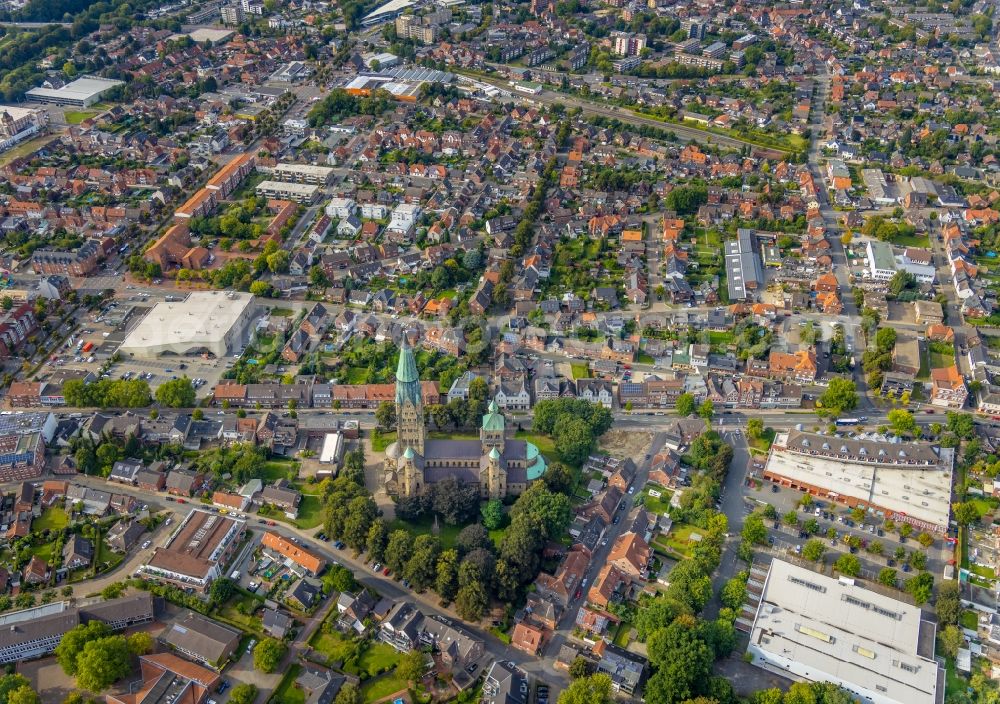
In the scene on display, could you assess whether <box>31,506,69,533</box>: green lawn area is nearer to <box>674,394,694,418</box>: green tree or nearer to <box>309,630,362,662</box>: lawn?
<box>309,630,362,662</box>: lawn

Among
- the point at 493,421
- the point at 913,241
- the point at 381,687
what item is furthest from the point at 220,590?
the point at 913,241

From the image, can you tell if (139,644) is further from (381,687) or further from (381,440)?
(381,440)

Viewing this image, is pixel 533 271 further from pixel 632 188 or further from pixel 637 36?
pixel 637 36

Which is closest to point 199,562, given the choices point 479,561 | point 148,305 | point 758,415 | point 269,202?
point 479,561

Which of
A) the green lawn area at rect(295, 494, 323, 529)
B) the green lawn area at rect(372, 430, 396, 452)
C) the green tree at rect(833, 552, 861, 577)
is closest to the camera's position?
the green tree at rect(833, 552, 861, 577)

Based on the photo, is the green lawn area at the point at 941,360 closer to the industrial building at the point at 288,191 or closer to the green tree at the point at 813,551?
the green tree at the point at 813,551

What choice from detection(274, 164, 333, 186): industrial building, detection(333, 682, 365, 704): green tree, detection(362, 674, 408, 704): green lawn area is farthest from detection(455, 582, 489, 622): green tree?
detection(274, 164, 333, 186): industrial building
